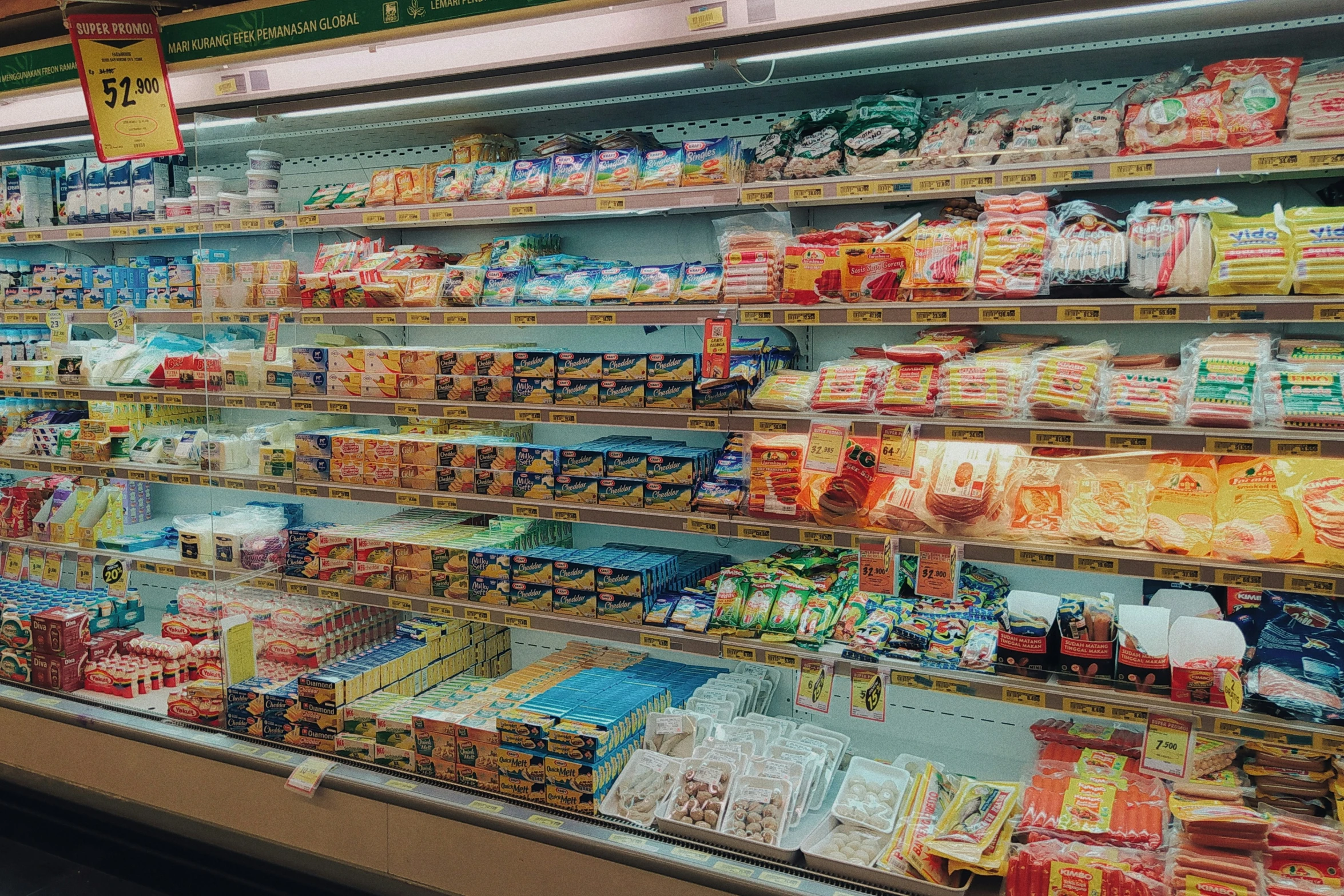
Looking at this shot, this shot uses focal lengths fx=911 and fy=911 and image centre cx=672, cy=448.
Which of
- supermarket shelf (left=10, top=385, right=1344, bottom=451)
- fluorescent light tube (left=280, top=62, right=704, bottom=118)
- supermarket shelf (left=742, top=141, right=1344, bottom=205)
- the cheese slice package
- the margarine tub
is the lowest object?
the cheese slice package

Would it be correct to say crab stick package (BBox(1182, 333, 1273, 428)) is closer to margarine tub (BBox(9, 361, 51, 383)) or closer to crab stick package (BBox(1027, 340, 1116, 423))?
crab stick package (BBox(1027, 340, 1116, 423))

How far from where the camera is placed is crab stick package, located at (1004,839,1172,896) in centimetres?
209

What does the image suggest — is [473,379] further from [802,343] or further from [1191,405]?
[1191,405]

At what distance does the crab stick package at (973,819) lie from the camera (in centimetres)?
229

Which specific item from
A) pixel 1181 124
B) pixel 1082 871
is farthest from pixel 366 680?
pixel 1181 124

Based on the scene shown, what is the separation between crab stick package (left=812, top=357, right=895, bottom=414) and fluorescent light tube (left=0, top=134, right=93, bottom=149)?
350 centimetres

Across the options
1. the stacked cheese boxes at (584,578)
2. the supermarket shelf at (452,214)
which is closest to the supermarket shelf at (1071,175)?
the supermarket shelf at (452,214)

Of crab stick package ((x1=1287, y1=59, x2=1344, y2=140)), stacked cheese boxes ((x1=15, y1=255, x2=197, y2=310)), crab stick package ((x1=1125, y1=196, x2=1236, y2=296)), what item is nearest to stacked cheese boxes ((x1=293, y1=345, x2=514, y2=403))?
stacked cheese boxes ((x1=15, y1=255, x2=197, y2=310))

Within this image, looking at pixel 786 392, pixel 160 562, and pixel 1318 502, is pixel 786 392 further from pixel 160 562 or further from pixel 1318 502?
pixel 160 562

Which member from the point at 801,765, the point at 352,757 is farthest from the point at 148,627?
the point at 801,765

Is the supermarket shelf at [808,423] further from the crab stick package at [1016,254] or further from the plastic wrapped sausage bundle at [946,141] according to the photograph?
the plastic wrapped sausage bundle at [946,141]

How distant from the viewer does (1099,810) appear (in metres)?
Result: 2.31

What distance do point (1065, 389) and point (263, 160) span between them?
10.5 ft

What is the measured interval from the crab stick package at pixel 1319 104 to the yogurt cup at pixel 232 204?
364 centimetres
